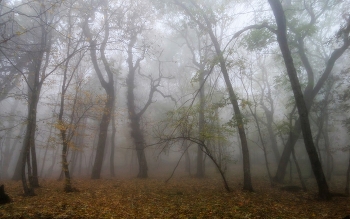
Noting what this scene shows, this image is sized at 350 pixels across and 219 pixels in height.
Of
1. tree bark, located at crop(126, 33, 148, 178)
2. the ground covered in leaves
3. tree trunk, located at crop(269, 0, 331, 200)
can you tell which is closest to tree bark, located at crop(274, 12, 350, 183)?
tree trunk, located at crop(269, 0, 331, 200)

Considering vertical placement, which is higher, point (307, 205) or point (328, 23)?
point (328, 23)

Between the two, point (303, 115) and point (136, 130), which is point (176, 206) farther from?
point (136, 130)

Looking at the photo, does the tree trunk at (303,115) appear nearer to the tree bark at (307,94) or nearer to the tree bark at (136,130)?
the tree bark at (307,94)

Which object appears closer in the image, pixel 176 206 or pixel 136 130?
pixel 176 206

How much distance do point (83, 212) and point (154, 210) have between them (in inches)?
97.1

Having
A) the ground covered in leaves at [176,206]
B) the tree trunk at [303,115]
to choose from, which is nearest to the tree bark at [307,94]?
the tree trunk at [303,115]

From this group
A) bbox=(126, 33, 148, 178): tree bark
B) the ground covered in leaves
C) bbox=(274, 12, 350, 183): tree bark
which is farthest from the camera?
bbox=(126, 33, 148, 178): tree bark

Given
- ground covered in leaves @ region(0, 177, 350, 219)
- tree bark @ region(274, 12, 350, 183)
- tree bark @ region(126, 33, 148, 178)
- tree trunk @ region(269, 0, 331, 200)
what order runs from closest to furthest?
ground covered in leaves @ region(0, 177, 350, 219)
tree trunk @ region(269, 0, 331, 200)
tree bark @ region(274, 12, 350, 183)
tree bark @ region(126, 33, 148, 178)

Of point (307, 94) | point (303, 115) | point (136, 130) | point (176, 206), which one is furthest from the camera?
point (136, 130)

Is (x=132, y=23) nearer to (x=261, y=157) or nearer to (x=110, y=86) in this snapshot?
(x=110, y=86)

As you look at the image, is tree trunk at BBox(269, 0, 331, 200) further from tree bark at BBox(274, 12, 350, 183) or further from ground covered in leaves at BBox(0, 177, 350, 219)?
tree bark at BBox(274, 12, 350, 183)

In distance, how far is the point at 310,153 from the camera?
984cm

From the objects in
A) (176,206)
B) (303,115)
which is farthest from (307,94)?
(176,206)

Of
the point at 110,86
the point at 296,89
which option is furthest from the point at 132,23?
the point at 296,89
